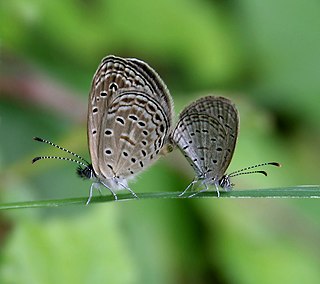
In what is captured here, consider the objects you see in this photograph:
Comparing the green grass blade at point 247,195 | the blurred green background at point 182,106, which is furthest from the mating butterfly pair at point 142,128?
the green grass blade at point 247,195

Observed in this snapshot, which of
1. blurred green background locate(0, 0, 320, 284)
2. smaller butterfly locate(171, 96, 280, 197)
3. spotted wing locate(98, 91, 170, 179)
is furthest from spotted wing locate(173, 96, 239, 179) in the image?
blurred green background locate(0, 0, 320, 284)

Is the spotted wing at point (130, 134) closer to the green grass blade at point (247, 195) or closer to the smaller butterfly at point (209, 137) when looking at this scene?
the smaller butterfly at point (209, 137)

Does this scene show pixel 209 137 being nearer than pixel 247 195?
No

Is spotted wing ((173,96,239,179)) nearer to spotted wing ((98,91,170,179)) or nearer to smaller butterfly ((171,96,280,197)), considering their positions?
smaller butterfly ((171,96,280,197))

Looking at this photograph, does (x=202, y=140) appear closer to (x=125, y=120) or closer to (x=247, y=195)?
(x=125, y=120)

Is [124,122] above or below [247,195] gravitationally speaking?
below

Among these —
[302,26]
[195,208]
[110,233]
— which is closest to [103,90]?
[110,233]

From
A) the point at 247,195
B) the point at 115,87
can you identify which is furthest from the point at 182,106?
the point at 247,195
